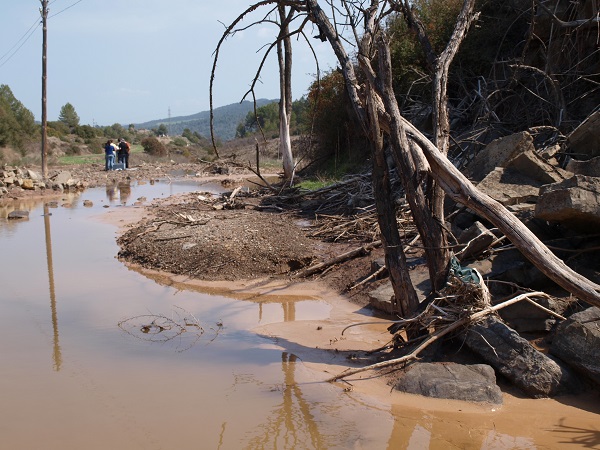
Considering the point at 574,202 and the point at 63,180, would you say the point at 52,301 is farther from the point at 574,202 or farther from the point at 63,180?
the point at 63,180

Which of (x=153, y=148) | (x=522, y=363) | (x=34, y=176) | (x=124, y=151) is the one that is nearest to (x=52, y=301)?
(x=522, y=363)

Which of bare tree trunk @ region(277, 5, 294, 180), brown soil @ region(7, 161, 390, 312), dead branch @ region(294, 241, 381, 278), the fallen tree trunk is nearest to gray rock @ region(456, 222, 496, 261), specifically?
the fallen tree trunk

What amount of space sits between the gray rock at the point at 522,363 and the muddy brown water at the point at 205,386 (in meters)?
0.12

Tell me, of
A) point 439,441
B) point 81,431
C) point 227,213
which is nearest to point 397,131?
point 439,441

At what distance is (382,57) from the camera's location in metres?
5.52

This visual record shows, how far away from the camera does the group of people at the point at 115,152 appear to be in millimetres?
29453

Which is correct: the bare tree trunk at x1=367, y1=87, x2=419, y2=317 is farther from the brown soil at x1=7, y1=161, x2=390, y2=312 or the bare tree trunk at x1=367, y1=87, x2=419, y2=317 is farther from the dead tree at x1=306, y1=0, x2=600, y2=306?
the brown soil at x1=7, y1=161, x2=390, y2=312

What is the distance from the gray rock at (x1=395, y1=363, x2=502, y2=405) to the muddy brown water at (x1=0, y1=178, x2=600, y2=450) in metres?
0.09

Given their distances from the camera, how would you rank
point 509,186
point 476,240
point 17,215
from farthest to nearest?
point 17,215, point 509,186, point 476,240

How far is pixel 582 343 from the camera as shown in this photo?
4867 millimetres

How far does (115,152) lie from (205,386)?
2818cm

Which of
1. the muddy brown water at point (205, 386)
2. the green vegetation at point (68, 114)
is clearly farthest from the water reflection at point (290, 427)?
the green vegetation at point (68, 114)

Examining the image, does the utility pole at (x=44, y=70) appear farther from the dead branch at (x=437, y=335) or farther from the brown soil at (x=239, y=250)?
the dead branch at (x=437, y=335)

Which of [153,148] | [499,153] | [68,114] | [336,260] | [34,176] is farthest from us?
[68,114]
